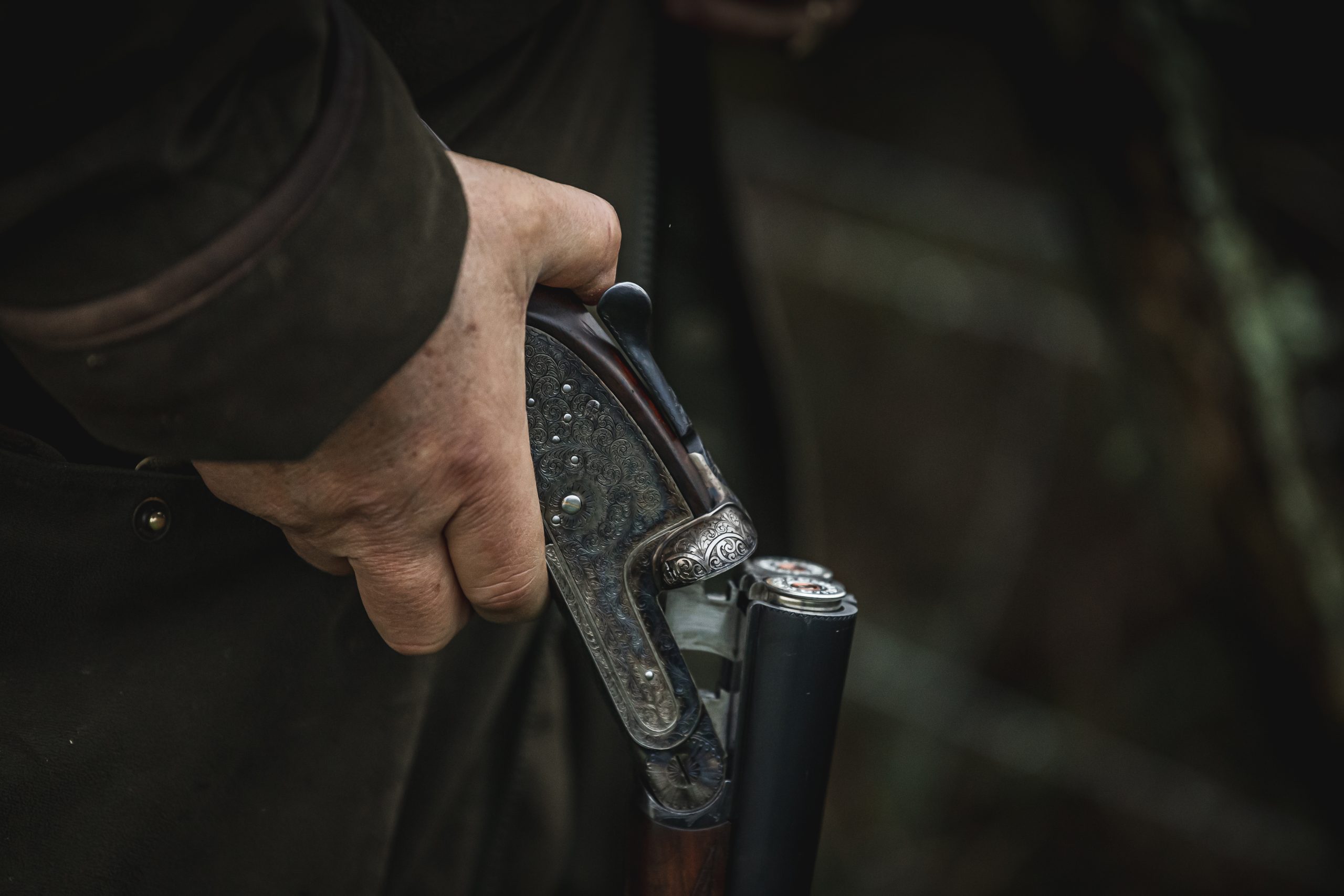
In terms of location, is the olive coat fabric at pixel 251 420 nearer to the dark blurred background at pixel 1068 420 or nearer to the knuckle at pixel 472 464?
the knuckle at pixel 472 464

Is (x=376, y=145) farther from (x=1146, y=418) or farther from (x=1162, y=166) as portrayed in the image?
(x=1146, y=418)

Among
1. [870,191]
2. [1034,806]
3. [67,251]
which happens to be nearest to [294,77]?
[67,251]

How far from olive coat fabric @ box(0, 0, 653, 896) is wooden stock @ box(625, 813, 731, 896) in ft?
0.77

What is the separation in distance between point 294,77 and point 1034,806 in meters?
2.91

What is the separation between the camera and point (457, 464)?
2.34 ft

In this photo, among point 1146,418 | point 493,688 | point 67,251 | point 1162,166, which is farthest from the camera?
point 1146,418

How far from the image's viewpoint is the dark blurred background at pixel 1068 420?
1894 mm

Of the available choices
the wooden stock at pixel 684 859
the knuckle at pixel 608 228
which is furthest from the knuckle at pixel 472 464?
the wooden stock at pixel 684 859

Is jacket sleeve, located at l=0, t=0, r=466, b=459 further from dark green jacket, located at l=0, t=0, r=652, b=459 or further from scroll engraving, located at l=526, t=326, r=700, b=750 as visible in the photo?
scroll engraving, located at l=526, t=326, r=700, b=750

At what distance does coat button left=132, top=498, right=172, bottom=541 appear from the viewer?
2.68ft

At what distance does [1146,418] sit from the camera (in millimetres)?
2152

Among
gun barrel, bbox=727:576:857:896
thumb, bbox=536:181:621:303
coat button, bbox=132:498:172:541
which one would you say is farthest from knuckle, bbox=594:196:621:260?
coat button, bbox=132:498:172:541

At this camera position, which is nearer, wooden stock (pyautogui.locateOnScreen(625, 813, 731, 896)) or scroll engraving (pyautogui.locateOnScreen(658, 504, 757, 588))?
scroll engraving (pyautogui.locateOnScreen(658, 504, 757, 588))

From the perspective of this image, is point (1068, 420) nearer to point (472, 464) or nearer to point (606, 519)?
point (606, 519)
